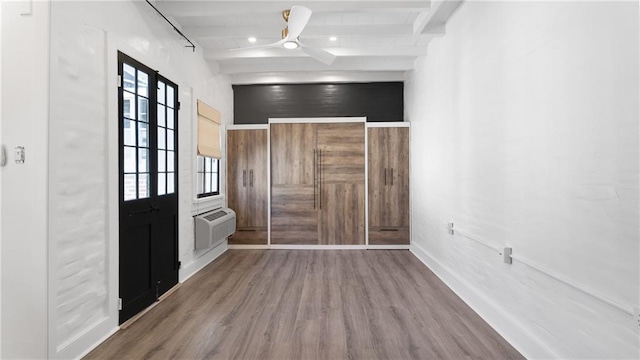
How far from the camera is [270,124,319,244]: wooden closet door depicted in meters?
5.03

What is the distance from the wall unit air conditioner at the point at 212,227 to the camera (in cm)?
385

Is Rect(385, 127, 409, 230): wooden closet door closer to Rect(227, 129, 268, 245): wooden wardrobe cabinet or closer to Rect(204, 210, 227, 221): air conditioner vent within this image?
Rect(227, 129, 268, 245): wooden wardrobe cabinet

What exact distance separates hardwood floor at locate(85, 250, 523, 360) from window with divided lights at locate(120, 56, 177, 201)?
112 centimetres

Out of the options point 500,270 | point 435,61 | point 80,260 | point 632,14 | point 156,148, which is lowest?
point 500,270

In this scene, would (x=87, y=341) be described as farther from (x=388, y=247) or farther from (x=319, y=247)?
(x=388, y=247)

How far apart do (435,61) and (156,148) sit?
3.37 m

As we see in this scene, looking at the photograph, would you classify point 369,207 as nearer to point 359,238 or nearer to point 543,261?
point 359,238

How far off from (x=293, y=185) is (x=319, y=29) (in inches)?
93.8

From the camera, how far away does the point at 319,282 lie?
3.50 meters

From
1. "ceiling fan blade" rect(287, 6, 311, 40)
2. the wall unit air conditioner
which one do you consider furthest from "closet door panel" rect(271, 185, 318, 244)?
"ceiling fan blade" rect(287, 6, 311, 40)

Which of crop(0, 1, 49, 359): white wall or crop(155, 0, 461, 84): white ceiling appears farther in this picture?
crop(155, 0, 461, 84): white ceiling

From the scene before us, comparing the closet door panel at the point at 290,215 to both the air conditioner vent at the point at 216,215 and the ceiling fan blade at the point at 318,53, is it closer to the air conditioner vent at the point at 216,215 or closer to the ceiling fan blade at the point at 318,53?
the air conditioner vent at the point at 216,215

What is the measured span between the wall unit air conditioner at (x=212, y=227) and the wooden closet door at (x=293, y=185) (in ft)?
2.67

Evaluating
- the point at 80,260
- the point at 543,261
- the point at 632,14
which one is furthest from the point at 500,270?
the point at 80,260
